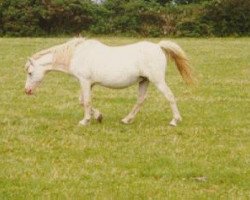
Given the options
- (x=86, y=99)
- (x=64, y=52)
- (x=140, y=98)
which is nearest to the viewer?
(x=86, y=99)

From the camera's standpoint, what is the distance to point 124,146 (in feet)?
34.0

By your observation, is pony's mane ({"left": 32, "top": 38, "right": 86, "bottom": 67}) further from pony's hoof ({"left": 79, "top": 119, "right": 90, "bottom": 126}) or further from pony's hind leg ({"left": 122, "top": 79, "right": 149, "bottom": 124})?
pony's hind leg ({"left": 122, "top": 79, "right": 149, "bottom": 124})

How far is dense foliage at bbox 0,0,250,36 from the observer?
1422 inches

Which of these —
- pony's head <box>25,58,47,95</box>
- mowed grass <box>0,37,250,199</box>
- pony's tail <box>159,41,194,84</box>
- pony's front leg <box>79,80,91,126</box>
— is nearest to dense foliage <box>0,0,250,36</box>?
mowed grass <box>0,37,250,199</box>

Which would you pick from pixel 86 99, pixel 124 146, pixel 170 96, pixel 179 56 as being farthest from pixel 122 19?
pixel 124 146

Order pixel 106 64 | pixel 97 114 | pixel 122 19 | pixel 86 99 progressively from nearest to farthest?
pixel 106 64, pixel 86 99, pixel 97 114, pixel 122 19

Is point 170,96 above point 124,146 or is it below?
above

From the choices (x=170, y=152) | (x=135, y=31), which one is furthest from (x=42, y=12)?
(x=170, y=152)

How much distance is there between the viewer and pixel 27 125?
39.3 feet

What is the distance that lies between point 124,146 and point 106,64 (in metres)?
1.94

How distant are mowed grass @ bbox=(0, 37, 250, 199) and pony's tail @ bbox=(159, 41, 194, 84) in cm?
85

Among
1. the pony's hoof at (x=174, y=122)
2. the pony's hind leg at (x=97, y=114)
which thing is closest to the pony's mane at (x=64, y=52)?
the pony's hind leg at (x=97, y=114)

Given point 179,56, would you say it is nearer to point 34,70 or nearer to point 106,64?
point 106,64

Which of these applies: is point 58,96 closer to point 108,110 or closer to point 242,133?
point 108,110
